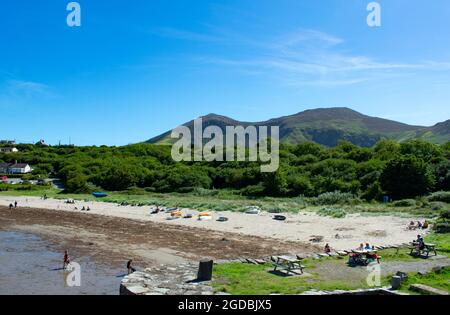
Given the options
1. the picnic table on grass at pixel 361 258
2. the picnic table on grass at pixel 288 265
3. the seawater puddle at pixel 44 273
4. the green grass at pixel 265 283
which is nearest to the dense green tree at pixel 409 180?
the picnic table on grass at pixel 361 258

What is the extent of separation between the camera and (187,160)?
86.1 m

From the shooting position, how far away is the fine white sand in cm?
2638

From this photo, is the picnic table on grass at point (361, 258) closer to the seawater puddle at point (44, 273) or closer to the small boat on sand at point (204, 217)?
the seawater puddle at point (44, 273)

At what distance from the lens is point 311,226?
32312 mm

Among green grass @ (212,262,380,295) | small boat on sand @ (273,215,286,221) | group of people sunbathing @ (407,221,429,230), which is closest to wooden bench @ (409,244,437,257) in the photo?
green grass @ (212,262,380,295)

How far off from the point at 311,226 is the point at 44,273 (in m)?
19.6

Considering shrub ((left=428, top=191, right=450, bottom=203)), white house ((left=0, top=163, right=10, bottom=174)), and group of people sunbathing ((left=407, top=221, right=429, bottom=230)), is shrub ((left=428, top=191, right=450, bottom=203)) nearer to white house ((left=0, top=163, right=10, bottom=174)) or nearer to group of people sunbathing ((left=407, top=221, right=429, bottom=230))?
group of people sunbathing ((left=407, top=221, right=429, bottom=230))

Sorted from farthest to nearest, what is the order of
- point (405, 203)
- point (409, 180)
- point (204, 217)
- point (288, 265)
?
point (409, 180), point (405, 203), point (204, 217), point (288, 265)

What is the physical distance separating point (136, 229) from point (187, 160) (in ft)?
174

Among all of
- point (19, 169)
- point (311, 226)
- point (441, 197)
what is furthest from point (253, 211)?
point (19, 169)

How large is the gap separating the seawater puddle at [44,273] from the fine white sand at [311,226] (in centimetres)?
1222

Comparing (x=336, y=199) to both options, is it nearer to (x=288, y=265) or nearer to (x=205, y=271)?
(x=288, y=265)

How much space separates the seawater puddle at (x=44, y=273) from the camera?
16808mm

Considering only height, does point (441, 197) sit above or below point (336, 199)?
above
